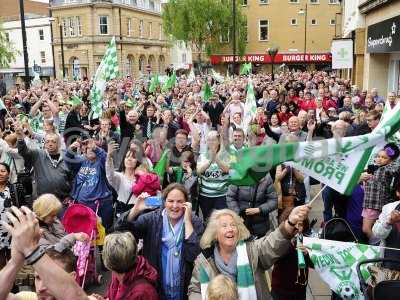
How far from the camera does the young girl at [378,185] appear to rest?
4.45 m

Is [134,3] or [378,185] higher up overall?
[134,3]

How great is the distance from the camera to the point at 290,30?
189 feet

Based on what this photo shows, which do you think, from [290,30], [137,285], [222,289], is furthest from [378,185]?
[290,30]

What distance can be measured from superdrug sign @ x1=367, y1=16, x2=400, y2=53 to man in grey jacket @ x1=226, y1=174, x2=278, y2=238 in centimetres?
962

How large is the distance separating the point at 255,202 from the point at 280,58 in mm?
53972

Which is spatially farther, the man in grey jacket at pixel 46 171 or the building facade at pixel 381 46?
the building facade at pixel 381 46

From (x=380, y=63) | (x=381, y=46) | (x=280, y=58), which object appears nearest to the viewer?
(x=381, y=46)

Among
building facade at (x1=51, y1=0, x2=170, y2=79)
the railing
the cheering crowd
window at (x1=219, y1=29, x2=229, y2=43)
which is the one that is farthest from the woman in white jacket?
the railing

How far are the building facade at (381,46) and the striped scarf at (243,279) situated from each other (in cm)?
1222

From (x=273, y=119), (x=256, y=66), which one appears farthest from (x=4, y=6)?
(x=273, y=119)

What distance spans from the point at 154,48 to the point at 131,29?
21.4 ft

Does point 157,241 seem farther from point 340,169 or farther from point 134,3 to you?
point 134,3

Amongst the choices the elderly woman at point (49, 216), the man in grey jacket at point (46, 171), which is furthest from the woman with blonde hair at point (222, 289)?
the man in grey jacket at point (46, 171)

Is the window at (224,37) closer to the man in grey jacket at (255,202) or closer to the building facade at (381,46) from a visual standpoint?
the building facade at (381,46)
